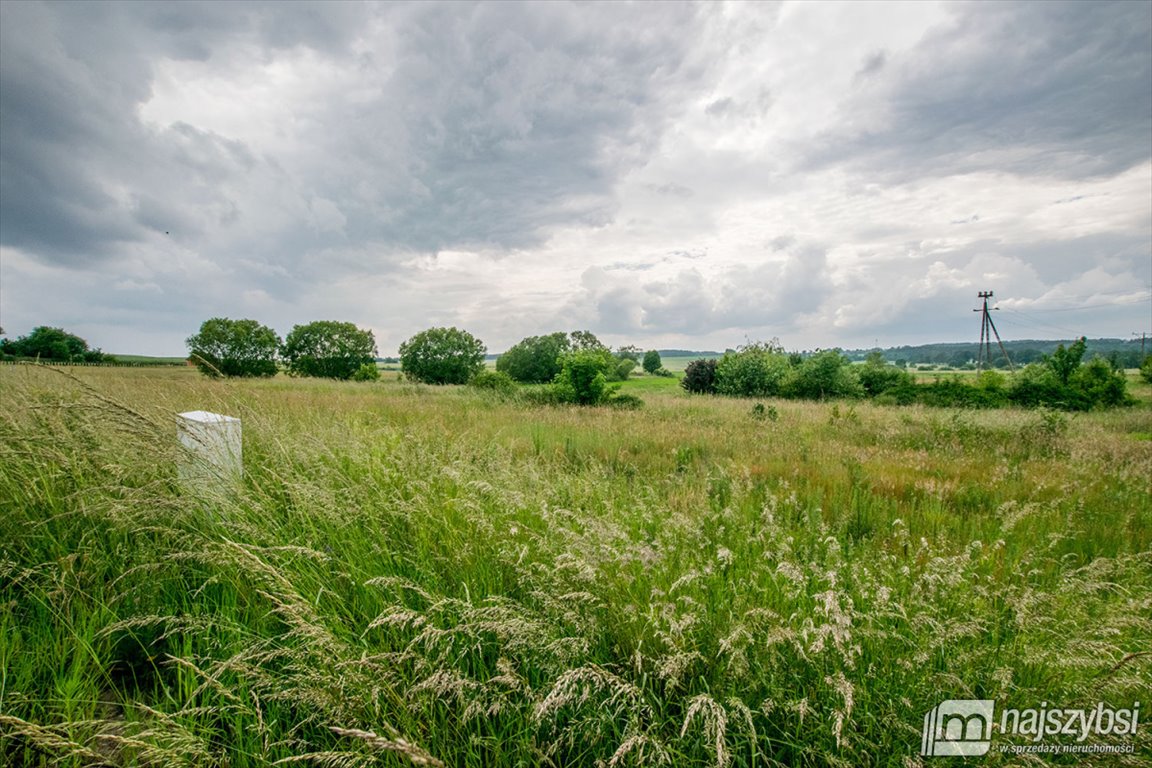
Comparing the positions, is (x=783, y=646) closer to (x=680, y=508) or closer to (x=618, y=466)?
(x=680, y=508)

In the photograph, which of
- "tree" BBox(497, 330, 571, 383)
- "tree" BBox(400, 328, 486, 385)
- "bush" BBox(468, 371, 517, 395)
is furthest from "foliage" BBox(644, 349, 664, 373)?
"bush" BBox(468, 371, 517, 395)

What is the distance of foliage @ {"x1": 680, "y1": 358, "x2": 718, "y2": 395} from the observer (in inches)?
1745

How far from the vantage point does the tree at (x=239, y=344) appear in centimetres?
Result: 4488

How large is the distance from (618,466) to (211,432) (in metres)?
5.34

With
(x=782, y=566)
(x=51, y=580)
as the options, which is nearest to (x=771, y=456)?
(x=782, y=566)

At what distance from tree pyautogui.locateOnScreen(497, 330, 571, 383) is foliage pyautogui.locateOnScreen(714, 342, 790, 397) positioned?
1002 inches

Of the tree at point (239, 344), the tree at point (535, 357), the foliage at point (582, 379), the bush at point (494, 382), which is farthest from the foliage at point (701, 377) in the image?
the tree at point (239, 344)

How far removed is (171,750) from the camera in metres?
1.49

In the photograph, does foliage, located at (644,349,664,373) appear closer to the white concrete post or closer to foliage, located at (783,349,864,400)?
foliage, located at (783,349,864,400)

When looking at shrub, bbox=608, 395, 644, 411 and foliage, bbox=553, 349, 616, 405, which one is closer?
foliage, bbox=553, 349, 616, 405

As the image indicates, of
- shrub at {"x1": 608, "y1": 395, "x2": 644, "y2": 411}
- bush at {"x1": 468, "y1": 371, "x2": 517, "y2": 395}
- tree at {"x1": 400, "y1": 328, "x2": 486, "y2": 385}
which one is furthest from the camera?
tree at {"x1": 400, "y1": 328, "x2": 486, "y2": 385}

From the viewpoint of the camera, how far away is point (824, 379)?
35344 mm

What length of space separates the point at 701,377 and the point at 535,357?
82.7 ft

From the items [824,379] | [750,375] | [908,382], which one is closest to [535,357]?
[750,375]
